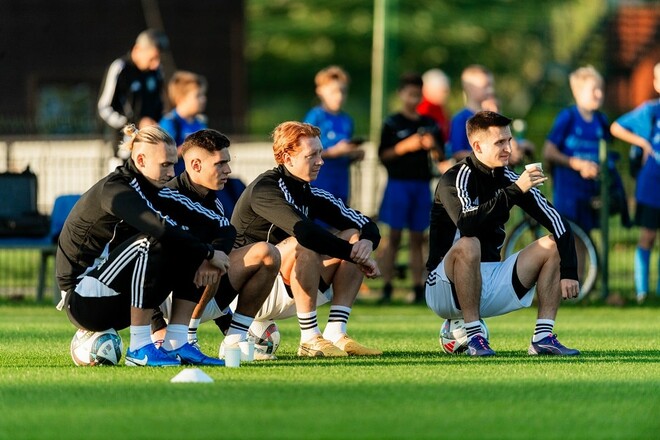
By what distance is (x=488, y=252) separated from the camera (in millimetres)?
9383

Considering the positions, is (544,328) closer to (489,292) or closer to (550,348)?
(550,348)

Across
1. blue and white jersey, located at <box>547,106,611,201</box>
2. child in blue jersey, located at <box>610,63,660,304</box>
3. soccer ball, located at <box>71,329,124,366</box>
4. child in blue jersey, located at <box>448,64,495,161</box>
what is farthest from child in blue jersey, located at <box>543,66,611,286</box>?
soccer ball, located at <box>71,329,124,366</box>

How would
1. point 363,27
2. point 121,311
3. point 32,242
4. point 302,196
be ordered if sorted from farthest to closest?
1. point 363,27
2. point 32,242
3. point 302,196
4. point 121,311

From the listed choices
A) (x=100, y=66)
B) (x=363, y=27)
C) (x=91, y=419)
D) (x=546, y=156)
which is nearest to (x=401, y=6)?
(x=363, y=27)

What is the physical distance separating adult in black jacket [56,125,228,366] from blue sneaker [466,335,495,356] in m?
1.60

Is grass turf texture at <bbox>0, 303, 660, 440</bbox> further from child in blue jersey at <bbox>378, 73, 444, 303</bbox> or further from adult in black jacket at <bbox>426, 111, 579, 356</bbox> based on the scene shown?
child in blue jersey at <bbox>378, 73, 444, 303</bbox>

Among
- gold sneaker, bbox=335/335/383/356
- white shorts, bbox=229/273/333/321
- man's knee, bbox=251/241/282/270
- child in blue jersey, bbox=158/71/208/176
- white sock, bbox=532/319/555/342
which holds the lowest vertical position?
gold sneaker, bbox=335/335/383/356

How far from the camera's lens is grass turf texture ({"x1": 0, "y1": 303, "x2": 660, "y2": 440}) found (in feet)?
19.5

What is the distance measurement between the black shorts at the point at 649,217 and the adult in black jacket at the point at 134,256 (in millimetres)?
7150

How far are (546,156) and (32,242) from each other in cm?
490

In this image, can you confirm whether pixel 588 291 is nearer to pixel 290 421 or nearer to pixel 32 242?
pixel 32 242

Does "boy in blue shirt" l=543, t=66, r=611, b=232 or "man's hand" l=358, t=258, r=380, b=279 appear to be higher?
"boy in blue shirt" l=543, t=66, r=611, b=232

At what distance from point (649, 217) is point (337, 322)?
20.1 feet

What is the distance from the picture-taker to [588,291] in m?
14.5
